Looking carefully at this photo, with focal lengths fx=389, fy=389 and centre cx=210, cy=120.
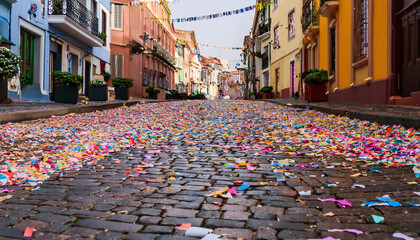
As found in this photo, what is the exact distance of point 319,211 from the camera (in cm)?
255

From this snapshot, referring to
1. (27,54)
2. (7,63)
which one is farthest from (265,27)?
(7,63)

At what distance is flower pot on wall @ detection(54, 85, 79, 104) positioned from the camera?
1342 centimetres

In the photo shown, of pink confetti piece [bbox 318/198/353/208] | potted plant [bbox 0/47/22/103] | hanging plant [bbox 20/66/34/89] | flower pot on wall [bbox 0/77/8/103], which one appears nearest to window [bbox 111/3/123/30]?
hanging plant [bbox 20/66/34/89]

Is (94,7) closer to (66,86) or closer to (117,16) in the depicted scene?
(117,16)

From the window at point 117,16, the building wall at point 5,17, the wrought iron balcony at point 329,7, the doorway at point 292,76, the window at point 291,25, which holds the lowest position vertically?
the doorway at point 292,76

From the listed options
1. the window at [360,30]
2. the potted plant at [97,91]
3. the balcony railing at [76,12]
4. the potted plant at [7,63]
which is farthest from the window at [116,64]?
the window at [360,30]

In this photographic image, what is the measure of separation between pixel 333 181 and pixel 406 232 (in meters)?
1.22

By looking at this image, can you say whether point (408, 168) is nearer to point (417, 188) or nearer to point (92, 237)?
point (417, 188)

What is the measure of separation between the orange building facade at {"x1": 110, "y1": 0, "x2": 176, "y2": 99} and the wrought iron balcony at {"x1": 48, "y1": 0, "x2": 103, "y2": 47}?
5155 mm

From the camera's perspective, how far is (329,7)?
1430cm

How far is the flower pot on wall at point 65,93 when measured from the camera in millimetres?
13420

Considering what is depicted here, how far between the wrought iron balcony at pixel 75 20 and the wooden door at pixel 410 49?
13.4m

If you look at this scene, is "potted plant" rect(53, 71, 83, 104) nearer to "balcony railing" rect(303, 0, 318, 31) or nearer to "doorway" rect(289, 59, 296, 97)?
"balcony railing" rect(303, 0, 318, 31)

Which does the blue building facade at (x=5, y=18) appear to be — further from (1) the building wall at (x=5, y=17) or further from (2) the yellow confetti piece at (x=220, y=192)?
(2) the yellow confetti piece at (x=220, y=192)
